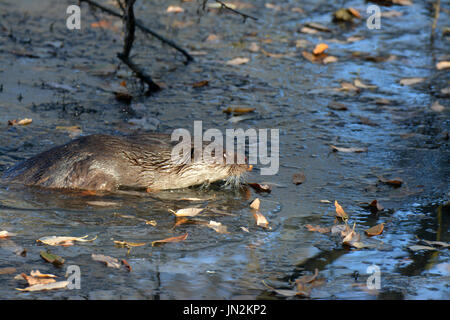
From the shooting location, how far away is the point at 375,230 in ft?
16.5

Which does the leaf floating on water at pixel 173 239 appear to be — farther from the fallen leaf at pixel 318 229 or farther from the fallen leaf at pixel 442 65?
the fallen leaf at pixel 442 65

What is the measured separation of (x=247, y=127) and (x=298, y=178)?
1586mm

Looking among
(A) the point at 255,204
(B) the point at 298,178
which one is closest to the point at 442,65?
(B) the point at 298,178

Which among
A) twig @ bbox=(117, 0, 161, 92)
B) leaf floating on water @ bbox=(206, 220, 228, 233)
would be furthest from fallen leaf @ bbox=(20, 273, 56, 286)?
twig @ bbox=(117, 0, 161, 92)

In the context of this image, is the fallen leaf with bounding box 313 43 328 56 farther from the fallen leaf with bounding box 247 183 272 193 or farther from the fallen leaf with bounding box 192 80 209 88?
→ the fallen leaf with bounding box 247 183 272 193

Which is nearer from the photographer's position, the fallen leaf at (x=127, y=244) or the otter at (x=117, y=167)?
the fallen leaf at (x=127, y=244)

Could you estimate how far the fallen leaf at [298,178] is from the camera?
6.13 meters

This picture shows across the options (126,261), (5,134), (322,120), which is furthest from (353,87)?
(126,261)

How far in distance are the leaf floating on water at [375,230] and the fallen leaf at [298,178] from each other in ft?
3.91

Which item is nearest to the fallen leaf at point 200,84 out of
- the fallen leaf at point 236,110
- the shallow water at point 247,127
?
the shallow water at point 247,127

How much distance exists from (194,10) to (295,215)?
7.58 meters

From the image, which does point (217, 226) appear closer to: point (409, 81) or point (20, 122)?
point (20, 122)

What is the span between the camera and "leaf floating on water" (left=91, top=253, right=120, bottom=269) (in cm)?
422
